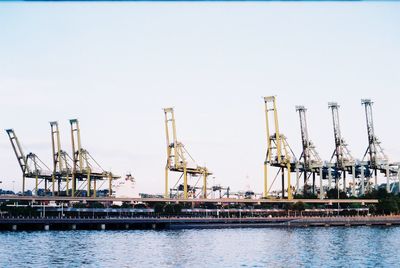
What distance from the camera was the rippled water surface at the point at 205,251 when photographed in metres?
48.7

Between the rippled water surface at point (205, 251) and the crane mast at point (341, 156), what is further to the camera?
the crane mast at point (341, 156)

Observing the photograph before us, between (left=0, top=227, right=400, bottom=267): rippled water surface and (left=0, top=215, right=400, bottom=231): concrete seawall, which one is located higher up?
(left=0, top=215, right=400, bottom=231): concrete seawall

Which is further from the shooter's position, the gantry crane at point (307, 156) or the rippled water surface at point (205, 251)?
the gantry crane at point (307, 156)

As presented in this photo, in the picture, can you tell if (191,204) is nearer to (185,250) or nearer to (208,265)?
(185,250)

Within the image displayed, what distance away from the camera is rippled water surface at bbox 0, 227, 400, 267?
160ft

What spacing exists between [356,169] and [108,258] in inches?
3805

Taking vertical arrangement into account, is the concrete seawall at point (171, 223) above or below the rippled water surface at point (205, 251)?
above

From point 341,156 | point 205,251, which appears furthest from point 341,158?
point 205,251

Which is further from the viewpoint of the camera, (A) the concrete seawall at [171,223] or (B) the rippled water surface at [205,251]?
(A) the concrete seawall at [171,223]

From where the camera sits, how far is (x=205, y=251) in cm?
5797

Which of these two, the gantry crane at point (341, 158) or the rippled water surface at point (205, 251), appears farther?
the gantry crane at point (341, 158)

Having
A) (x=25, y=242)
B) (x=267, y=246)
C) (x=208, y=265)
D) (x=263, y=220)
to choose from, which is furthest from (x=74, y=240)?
(x=263, y=220)

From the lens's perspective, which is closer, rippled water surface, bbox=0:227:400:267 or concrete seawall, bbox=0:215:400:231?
rippled water surface, bbox=0:227:400:267

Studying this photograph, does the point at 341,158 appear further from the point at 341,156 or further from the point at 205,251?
the point at 205,251
